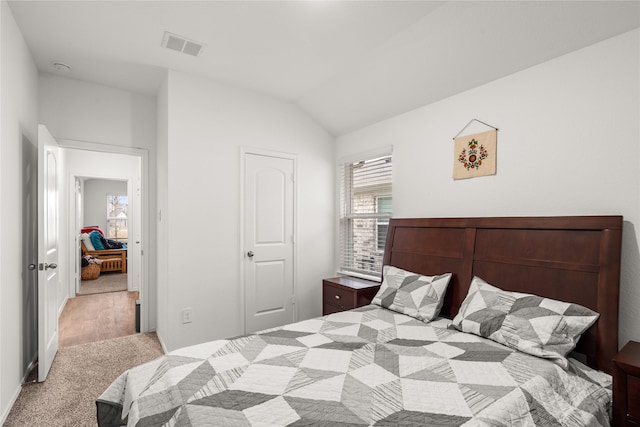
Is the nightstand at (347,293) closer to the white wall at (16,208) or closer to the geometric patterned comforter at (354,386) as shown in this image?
the geometric patterned comforter at (354,386)

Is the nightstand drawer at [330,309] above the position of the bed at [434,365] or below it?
below

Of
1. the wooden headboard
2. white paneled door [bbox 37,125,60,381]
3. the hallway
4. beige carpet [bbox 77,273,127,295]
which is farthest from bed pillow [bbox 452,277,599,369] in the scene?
beige carpet [bbox 77,273,127,295]

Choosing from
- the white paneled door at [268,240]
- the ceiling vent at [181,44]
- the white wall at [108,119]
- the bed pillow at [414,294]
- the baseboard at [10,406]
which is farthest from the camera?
the white paneled door at [268,240]

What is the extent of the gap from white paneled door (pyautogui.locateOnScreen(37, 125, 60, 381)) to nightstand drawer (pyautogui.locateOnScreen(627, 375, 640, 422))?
3.62 metres

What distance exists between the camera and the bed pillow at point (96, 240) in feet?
24.3

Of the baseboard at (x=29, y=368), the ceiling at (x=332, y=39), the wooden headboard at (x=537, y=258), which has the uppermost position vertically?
the ceiling at (x=332, y=39)

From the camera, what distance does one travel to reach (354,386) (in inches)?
54.7

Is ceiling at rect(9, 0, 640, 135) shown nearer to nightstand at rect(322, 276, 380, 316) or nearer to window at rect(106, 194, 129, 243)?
nightstand at rect(322, 276, 380, 316)

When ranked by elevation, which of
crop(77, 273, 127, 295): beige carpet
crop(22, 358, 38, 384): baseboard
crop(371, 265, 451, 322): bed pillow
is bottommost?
crop(77, 273, 127, 295): beige carpet

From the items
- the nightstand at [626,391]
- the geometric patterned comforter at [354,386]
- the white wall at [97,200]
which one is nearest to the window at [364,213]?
the geometric patterned comforter at [354,386]

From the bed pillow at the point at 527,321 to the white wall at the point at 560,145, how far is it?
41 centimetres

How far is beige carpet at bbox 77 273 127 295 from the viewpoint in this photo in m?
5.86

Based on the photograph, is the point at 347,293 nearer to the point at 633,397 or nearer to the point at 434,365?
the point at 434,365

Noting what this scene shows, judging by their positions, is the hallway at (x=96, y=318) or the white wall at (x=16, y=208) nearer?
the white wall at (x=16, y=208)
